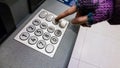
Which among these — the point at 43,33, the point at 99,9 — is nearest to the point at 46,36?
the point at 43,33

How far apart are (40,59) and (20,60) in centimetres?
10

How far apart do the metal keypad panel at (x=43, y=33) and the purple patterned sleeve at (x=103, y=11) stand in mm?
499

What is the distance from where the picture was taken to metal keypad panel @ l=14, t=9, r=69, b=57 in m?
0.78

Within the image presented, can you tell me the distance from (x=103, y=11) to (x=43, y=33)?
1.84 feet

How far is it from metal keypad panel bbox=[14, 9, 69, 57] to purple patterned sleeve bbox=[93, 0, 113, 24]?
0.50 meters

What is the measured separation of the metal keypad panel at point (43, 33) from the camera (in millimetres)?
779

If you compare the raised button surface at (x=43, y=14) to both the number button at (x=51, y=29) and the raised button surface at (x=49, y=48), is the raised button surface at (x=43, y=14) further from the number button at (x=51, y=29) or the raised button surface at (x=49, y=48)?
the raised button surface at (x=49, y=48)

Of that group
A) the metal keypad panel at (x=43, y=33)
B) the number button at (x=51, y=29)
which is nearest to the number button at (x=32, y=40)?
the metal keypad panel at (x=43, y=33)

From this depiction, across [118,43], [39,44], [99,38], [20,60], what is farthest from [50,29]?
[118,43]

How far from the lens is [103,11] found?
31 cm

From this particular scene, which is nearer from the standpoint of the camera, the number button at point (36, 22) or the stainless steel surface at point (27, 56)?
the stainless steel surface at point (27, 56)

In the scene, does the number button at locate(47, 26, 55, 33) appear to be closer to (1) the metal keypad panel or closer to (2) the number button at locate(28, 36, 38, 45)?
(1) the metal keypad panel

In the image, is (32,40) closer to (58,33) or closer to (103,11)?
(58,33)

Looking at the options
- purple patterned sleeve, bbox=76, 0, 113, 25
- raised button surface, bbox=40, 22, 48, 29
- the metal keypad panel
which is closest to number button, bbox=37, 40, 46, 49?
the metal keypad panel
